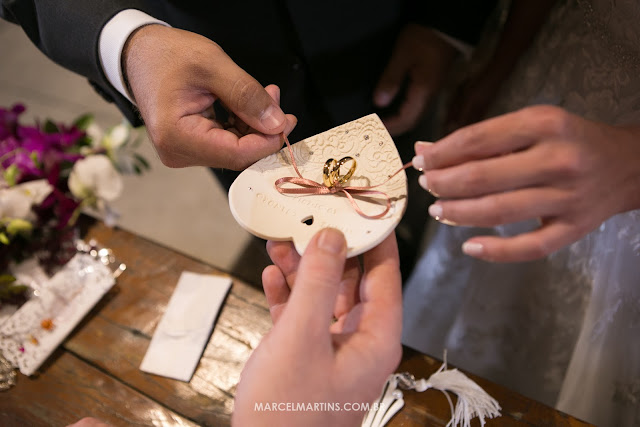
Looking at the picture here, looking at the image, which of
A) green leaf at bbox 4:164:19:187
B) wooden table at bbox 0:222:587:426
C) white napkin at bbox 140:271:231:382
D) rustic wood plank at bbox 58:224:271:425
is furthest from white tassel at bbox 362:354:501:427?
green leaf at bbox 4:164:19:187

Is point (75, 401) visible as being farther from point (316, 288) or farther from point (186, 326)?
point (316, 288)

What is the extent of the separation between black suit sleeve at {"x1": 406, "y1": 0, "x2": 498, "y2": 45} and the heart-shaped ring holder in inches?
20.5

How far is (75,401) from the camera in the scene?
0.82 metres

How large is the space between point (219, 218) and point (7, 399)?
1.11m

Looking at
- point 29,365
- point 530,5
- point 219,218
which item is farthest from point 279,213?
point 219,218

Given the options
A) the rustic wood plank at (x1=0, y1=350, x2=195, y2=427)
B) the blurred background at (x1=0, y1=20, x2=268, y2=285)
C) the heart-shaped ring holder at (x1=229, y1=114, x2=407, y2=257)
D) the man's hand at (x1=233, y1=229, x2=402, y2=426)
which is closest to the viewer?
the man's hand at (x1=233, y1=229, x2=402, y2=426)

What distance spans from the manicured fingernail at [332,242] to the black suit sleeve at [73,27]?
22.9 inches

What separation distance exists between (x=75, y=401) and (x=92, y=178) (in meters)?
0.65

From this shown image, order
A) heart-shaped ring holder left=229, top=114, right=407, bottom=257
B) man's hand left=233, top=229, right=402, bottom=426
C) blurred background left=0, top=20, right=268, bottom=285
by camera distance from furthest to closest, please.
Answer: blurred background left=0, top=20, right=268, bottom=285 → heart-shaped ring holder left=229, top=114, right=407, bottom=257 → man's hand left=233, top=229, right=402, bottom=426

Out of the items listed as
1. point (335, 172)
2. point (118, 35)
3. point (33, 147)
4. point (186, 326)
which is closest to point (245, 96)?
point (335, 172)

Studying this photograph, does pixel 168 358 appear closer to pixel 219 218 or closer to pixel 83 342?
pixel 83 342

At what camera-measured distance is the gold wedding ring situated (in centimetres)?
72

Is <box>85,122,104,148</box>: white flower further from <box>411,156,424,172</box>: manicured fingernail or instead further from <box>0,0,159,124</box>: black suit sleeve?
<box>411,156,424,172</box>: manicured fingernail

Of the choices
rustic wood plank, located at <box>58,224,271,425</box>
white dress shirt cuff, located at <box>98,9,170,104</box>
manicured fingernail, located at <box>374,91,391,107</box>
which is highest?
manicured fingernail, located at <box>374,91,391,107</box>
